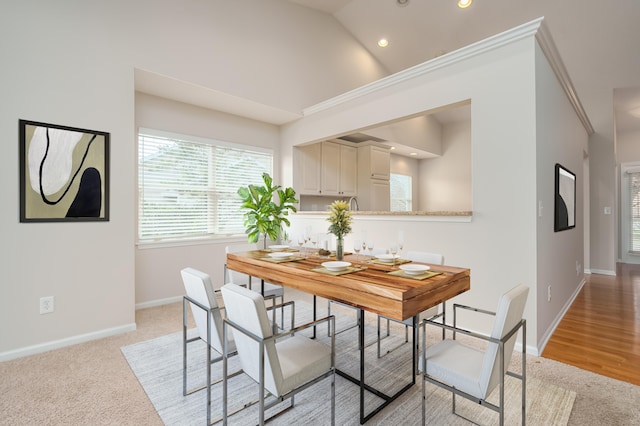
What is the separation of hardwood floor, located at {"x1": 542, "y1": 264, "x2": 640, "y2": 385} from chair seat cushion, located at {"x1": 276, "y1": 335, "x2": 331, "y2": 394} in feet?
7.03

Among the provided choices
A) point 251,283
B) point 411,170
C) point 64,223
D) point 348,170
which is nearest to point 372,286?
point 251,283

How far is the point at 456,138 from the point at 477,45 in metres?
4.50

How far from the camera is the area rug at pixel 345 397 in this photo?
5.85 ft

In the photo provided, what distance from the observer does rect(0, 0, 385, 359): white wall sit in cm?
258

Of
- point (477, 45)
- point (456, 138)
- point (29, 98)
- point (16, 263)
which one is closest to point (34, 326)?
point (16, 263)

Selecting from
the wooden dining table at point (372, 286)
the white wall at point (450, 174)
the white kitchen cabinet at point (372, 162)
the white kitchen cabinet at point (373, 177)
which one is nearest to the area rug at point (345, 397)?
the wooden dining table at point (372, 286)

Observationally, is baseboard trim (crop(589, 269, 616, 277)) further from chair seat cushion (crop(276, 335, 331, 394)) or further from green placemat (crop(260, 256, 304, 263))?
chair seat cushion (crop(276, 335, 331, 394))

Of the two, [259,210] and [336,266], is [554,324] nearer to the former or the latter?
[336,266]

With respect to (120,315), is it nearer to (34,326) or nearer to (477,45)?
(34,326)

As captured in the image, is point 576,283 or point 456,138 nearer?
point 576,283

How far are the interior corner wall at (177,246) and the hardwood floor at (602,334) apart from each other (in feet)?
13.1

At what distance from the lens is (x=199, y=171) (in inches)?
170

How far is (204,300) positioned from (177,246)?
2.70 meters

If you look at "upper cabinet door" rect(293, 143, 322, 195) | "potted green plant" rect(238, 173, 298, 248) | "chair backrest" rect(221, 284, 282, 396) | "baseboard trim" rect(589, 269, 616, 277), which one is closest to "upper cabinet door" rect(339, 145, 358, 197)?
"upper cabinet door" rect(293, 143, 322, 195)
